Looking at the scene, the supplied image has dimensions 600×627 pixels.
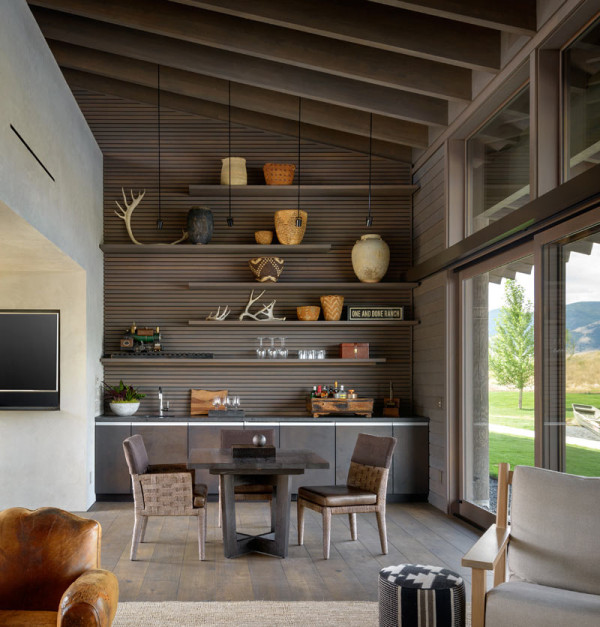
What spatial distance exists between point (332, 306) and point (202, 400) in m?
A: 1.74

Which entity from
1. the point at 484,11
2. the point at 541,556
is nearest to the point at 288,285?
the point at 484,11

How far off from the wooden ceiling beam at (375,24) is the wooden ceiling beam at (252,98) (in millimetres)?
2049

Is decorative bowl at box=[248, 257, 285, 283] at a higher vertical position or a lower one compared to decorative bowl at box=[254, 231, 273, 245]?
lower

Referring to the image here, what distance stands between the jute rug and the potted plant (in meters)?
3.49

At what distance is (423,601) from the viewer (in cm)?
313

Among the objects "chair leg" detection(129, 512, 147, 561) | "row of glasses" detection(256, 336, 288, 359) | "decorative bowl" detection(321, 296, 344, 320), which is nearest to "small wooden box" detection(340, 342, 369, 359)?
"decorative bowl" detection(321, 296, 344, 320)

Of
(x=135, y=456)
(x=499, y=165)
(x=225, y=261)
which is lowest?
(x=135, y=456)

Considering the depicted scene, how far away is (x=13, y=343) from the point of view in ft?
22.2

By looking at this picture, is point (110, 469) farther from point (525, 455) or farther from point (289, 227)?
point (525, 455)

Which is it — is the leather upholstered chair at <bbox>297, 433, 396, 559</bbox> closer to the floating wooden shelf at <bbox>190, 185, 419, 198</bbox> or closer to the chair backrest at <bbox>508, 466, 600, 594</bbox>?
the chair backrest at <bbox>508, 466, 600, 594</bbox>

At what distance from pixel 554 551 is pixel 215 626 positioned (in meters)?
1.74

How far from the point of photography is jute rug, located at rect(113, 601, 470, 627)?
3.68 meters

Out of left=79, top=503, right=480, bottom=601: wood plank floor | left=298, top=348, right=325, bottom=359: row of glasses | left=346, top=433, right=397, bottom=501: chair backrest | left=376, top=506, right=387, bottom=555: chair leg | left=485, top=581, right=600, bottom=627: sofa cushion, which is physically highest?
left=298, top=348, right=325, bottom=359: row of glasses

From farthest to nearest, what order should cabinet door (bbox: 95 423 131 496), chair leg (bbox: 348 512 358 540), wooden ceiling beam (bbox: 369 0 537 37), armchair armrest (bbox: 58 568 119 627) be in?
cabinet door (bbox: 95 423 131 496)
chair leg (bbox: 348 512 358 540)
wooden ceiling beam (bbox: 369 0 537 37)
armchair armrest (bbox: 58 568 119 627)
